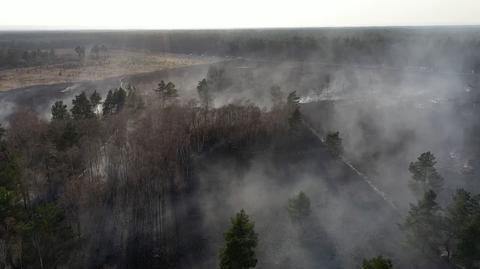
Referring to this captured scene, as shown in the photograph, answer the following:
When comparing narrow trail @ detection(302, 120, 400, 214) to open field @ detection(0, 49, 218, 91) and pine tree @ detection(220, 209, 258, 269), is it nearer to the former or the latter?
pine tree @ detection(220, 209, 258, 269)

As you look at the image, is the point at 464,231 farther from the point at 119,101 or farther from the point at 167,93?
the point at 119,101

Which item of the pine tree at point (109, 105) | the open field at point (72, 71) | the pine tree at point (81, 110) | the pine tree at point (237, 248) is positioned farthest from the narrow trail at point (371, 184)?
the open field at point (72, 71)

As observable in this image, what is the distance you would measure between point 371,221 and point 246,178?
16.1 meters

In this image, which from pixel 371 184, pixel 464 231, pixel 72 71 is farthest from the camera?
pixel 72 71

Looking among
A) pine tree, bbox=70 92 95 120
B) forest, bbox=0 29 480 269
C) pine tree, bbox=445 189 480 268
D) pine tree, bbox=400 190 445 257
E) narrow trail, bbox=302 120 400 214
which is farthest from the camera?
pine tree, bbox=70 92 95 120

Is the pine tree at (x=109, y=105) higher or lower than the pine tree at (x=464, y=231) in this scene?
higher

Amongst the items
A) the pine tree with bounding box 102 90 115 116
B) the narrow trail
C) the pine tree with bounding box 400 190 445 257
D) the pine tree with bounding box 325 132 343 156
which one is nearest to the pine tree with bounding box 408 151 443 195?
the narrow trail

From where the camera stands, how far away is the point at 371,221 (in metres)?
39.5

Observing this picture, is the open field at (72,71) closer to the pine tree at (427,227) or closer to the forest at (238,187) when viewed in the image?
the forest at (238,187)

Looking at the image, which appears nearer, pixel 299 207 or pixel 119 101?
pixel 299 207

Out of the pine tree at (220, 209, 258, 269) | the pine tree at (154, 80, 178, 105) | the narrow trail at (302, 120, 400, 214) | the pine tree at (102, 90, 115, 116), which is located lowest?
the narrow trail at (302, 120, 400, 214)

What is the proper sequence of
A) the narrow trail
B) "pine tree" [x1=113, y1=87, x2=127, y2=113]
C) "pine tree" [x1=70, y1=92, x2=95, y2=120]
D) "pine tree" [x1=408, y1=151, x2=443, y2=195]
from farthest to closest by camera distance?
"pine tree" [x1=113, y1=87, x2=127, y2=113] → "pine tree" [x1=70, y1=92, x2=95, y2=120] → the narrow trail → "pine tree" [x1=408, y1=151, x2=443, y2=195]

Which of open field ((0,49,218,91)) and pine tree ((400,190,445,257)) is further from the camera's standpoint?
open field ((0,49,218,91))

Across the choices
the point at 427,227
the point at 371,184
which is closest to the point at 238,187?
the point at 371,184
